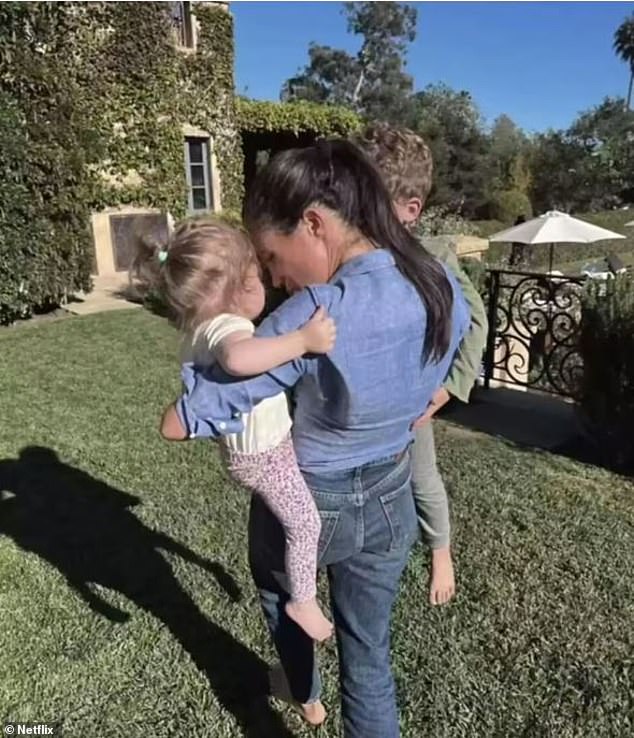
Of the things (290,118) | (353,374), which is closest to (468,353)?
(353,374)

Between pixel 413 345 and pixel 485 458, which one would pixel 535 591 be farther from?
→ pixel 413 345

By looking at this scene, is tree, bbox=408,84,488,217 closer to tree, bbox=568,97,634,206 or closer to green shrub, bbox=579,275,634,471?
tree, bbox=568,97,634,206

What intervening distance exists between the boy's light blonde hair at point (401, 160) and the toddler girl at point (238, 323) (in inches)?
24.9

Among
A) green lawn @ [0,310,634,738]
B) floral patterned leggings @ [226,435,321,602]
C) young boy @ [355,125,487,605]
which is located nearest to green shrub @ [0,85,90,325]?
green lawn @ [0,310,634,738]

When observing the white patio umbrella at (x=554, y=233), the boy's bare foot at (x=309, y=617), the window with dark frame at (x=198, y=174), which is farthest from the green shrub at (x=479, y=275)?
the window with dark frame at (x=198, y=174)

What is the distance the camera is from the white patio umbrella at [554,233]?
38.0ft

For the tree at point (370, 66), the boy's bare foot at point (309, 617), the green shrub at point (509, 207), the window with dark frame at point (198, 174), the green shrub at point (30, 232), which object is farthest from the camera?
the tree at point (370, 66)

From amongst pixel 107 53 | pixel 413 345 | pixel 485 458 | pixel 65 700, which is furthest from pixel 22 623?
pixel 107 53

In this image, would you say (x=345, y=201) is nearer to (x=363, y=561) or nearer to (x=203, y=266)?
(x=203, y=266)

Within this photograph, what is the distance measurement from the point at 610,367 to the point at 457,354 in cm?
226

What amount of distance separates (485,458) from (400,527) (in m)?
2.70

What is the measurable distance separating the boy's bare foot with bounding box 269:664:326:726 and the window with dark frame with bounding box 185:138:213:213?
12673 mm

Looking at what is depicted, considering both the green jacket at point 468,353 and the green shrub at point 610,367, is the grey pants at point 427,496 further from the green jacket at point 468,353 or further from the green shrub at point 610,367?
the green shrub at point 610,367

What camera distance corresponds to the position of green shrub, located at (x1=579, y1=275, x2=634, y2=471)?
390cm
